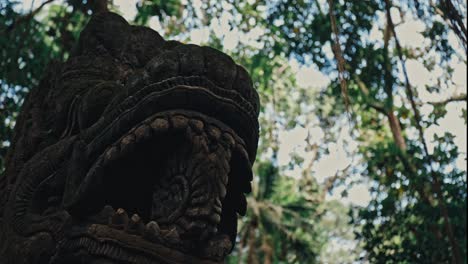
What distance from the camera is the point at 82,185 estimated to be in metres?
2.79

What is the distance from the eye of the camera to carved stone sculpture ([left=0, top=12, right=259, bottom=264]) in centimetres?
256

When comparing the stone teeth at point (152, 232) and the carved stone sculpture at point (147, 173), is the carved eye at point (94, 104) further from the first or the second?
the stone teeth at point (152, 232)

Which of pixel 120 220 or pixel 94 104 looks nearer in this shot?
pixel 120 220

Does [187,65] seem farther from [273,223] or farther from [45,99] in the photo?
[273,223]

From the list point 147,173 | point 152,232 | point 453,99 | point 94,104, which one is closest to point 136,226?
point 152,232

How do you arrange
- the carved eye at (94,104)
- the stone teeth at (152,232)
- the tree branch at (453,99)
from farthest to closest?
the tree branch at (453,99), the carved eye at (94,104), the stone teeth at (152,232)

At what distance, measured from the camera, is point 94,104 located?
3.09 m

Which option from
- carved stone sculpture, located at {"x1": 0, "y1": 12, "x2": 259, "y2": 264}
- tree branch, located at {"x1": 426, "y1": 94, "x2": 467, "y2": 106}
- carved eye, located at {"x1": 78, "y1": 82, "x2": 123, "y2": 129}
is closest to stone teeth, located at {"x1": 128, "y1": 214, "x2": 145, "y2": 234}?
carved stone sculpture, located at {"x1": 0, "y1": 12, "x2": 259, "y2": 264}

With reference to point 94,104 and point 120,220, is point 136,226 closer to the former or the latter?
point 120,220

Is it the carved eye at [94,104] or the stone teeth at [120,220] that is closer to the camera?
the stone teeth at [120,220]

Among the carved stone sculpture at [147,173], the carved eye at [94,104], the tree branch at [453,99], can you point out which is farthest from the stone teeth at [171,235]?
the tree branch at [453,99]

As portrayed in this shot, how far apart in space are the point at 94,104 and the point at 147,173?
0.44 metres

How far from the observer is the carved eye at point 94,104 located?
→ 3088mm

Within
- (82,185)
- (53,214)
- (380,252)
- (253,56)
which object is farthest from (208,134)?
(253,56)
